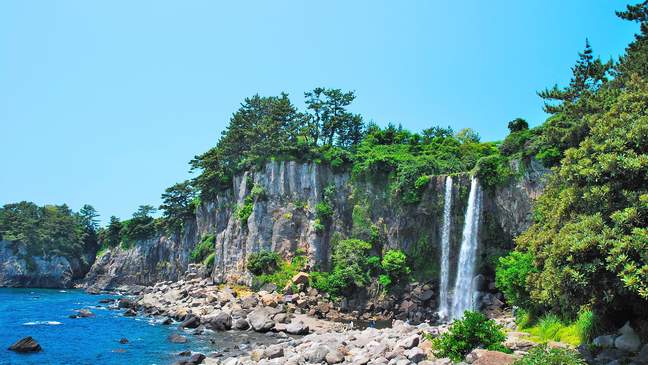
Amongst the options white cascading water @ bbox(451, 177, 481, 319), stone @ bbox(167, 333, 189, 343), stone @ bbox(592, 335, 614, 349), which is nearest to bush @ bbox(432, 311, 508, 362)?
stone @ bbox(592, 335, 614, 349)

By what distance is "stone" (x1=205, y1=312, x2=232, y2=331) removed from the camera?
32938 millimetres

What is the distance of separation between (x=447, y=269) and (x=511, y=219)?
6.83 metres

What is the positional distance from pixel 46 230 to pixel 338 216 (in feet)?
227

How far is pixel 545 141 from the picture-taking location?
111 feet

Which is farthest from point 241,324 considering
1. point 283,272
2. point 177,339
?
point 283,272

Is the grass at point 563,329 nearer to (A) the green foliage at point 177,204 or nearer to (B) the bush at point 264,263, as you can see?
(B) the bush at point 264,263

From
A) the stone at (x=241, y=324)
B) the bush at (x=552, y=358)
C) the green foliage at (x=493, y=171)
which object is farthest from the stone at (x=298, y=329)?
the bush at (x=552, y=358)

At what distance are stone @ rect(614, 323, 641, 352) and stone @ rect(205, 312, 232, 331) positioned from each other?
2643 cm

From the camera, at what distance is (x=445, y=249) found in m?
39.2

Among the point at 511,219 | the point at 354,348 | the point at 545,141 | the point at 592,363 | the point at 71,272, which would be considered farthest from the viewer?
the point at 71,272

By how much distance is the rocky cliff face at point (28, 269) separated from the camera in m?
83.9

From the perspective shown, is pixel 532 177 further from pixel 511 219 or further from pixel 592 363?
pixel 592 363

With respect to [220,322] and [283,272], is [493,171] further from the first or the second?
[220,322]

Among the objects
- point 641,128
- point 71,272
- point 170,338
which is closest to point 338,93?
point 170,338
